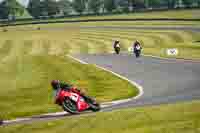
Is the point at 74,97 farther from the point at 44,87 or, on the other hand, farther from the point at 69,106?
the point at 44,87

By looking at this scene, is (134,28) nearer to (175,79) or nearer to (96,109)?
(175,79)

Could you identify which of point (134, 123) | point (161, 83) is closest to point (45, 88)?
point (161, 83)

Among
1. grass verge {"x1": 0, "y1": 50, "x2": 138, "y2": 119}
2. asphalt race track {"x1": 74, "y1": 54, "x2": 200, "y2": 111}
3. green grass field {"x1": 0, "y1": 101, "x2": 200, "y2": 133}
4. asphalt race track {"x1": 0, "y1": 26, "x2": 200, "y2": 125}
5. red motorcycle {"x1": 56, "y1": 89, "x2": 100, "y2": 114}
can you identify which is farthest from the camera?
grass verge {"x1": 0, "y1": 50, "x2": 138, "y2": 119}

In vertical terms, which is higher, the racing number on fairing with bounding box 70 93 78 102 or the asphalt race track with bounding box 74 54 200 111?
the racing number on fairing with bounding box 70 93 78 102

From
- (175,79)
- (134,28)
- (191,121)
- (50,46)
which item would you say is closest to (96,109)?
(191,121)

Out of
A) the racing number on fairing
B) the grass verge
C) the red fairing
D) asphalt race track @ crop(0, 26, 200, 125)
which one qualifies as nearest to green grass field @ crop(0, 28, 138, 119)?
the grass verge

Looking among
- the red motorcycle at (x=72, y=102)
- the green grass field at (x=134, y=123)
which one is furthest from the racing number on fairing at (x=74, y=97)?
the green grass field at (x=134, y=123)

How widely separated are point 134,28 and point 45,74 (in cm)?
6342

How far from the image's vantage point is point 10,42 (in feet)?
306

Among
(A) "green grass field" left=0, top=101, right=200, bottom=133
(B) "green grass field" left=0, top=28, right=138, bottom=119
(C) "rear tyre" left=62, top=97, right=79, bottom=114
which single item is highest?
(A) "green grass field" left=0, top=101, right=200, bottom=133

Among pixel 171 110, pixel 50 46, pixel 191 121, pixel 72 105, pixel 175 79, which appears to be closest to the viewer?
pixel 191 121

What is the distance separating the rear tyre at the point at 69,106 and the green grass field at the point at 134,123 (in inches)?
64.5

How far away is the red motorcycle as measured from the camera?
17.0 m

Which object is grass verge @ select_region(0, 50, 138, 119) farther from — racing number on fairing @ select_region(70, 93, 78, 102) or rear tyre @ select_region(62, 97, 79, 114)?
racing number on fairing @ select_region(70, 93, 78, 102)
